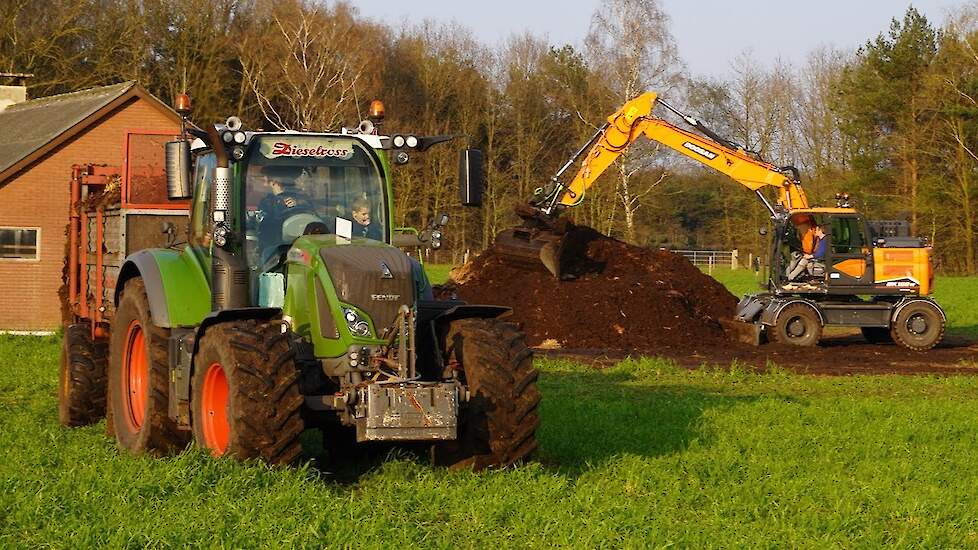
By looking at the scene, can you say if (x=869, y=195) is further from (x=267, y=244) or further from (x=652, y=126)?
(x=267, y=244)

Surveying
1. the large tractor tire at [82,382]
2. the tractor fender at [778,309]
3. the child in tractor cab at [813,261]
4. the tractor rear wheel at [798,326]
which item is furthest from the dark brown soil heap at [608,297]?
the large tractor tire at [82,382]

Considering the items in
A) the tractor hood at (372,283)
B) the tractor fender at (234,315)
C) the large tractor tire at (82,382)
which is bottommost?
the large tractor tire at (82,382)

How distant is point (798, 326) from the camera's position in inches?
971

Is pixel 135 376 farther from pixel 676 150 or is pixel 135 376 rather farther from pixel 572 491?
pixel 676 150

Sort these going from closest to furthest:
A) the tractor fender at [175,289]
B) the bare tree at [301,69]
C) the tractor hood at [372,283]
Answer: the tractor hood at [372,283] → the tractor fender at [175,289] → the bare tree at [301,69]

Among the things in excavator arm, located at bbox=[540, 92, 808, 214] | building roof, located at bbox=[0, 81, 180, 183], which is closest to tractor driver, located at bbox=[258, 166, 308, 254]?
excavator arm, located at bbox=[540, 92, 808, 214]

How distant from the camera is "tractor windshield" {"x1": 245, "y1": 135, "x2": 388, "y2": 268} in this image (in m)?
10.1

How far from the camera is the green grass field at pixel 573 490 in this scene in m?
7.62

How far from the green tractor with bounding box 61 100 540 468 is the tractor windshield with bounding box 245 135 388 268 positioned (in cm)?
1

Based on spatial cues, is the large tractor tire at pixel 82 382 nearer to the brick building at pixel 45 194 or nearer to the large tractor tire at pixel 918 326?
the brick building at pixel 45 194

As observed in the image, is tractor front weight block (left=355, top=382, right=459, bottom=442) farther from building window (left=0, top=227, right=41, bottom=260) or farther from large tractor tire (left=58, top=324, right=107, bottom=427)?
building window (left=0, top=227, right=41, bottom=260)

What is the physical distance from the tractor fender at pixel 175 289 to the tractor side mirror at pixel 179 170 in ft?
3.37

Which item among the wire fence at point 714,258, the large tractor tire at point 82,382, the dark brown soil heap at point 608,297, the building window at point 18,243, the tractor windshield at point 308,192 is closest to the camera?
the tractor windshield at point 308,192

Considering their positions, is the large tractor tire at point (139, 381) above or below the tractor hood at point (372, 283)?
below
